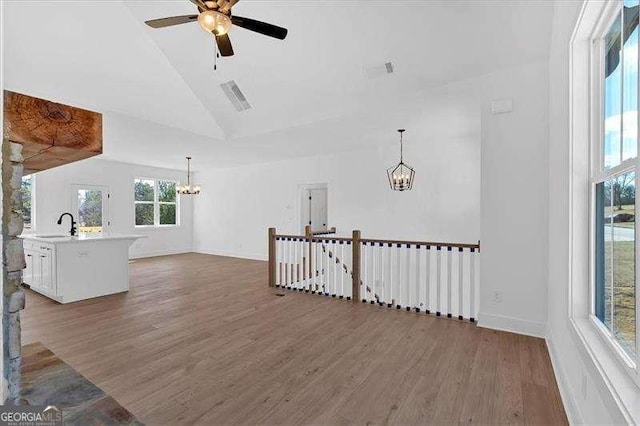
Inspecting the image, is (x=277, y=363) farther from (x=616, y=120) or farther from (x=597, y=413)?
(x=616, y=120)

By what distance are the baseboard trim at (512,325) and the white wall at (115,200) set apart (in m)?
6.06

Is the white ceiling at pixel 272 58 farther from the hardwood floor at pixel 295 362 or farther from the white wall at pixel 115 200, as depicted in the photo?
the white wall at pixel 115 200

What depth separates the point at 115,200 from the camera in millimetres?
7980

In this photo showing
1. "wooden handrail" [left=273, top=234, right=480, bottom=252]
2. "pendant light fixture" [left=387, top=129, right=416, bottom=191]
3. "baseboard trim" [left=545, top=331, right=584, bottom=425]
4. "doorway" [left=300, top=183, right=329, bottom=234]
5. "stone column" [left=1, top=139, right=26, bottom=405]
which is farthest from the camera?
"doorway" [left=300, top=183, right=329, bottom=234]

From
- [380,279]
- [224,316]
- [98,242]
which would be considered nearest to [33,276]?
[98,242]

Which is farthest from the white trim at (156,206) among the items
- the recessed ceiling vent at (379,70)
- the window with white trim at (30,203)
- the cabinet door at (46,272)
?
the recessed ceiling vent at (379,70)

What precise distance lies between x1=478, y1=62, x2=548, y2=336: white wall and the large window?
1402mm

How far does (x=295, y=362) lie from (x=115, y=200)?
769 cm

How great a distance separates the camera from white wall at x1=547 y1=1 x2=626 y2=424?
141 cm

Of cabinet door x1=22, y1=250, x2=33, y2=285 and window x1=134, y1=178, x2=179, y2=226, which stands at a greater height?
window x1=134, y1=178, x2=179, y2=226

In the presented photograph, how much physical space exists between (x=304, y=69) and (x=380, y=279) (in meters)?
3.04

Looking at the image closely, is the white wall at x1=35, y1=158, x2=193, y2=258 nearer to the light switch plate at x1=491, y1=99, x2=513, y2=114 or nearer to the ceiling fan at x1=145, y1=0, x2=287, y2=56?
the ceiling fan at x1=145, y1=0, x2=287, y2=56

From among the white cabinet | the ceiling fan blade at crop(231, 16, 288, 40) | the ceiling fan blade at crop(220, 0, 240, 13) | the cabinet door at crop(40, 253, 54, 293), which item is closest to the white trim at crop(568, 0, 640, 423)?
the ceiling fan blade at crop(231, 16, 288, 40)

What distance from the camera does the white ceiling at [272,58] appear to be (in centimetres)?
298
